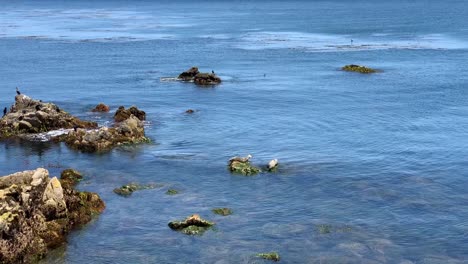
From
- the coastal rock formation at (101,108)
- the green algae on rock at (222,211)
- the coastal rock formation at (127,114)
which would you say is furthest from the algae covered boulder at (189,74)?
the green algae on rock at (222,211)

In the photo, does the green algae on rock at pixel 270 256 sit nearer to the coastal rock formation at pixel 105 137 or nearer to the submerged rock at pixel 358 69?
the coastal rock formation at pixel 105 137

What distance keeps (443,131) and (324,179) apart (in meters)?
29.6

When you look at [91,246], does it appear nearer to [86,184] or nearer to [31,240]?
[31,240]

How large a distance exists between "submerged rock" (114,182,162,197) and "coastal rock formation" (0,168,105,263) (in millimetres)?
4288

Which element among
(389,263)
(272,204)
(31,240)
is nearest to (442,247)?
(389,263)

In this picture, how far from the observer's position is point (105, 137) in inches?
3403

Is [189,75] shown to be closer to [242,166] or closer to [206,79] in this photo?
[206,79]

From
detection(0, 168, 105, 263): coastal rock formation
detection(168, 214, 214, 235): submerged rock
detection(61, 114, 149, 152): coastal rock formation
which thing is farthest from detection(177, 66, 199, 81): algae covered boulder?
detection(168, 214, 214, 235): submerged rock

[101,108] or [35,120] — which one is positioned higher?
[35,120]

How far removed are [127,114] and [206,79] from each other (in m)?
39.7

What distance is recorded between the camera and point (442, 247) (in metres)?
53.7

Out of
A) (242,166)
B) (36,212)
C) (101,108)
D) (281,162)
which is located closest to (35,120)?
(101,108)

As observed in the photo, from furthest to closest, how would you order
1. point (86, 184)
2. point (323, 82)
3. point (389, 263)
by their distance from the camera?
point (323, 82)
point (86, 184)
point (389, 263)

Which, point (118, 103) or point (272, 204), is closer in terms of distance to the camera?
point (272, 204)
